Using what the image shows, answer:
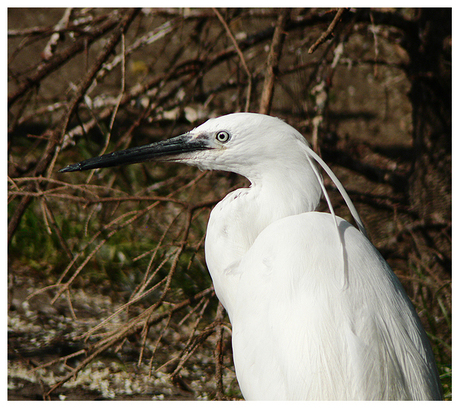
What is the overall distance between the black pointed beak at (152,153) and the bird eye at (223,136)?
46 millimetres

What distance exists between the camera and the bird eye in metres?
1.44

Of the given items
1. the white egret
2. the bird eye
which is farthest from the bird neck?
the bird eye

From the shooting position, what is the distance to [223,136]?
1441 mm

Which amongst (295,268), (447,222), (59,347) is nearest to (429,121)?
(447,222)

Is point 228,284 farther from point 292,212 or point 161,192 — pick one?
point 161,192

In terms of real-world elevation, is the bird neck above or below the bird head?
below

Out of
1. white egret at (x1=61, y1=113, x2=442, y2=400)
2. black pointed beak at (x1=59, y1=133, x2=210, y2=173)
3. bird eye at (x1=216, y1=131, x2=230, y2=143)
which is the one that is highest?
bird eye at (x1=216, y1=131, x2=230, y2=143)

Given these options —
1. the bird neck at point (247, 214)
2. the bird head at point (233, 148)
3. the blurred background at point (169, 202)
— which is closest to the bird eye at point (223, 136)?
the bird head at point (233, 148)

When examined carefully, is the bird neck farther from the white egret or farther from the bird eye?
the bird eye

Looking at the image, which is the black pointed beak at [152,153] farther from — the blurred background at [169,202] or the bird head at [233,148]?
the blurred background at [169,202]

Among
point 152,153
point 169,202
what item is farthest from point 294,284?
point 169,202

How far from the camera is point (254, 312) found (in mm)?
1347

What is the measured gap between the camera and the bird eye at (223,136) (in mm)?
1435

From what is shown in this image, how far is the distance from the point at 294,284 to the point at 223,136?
0.50 metres
